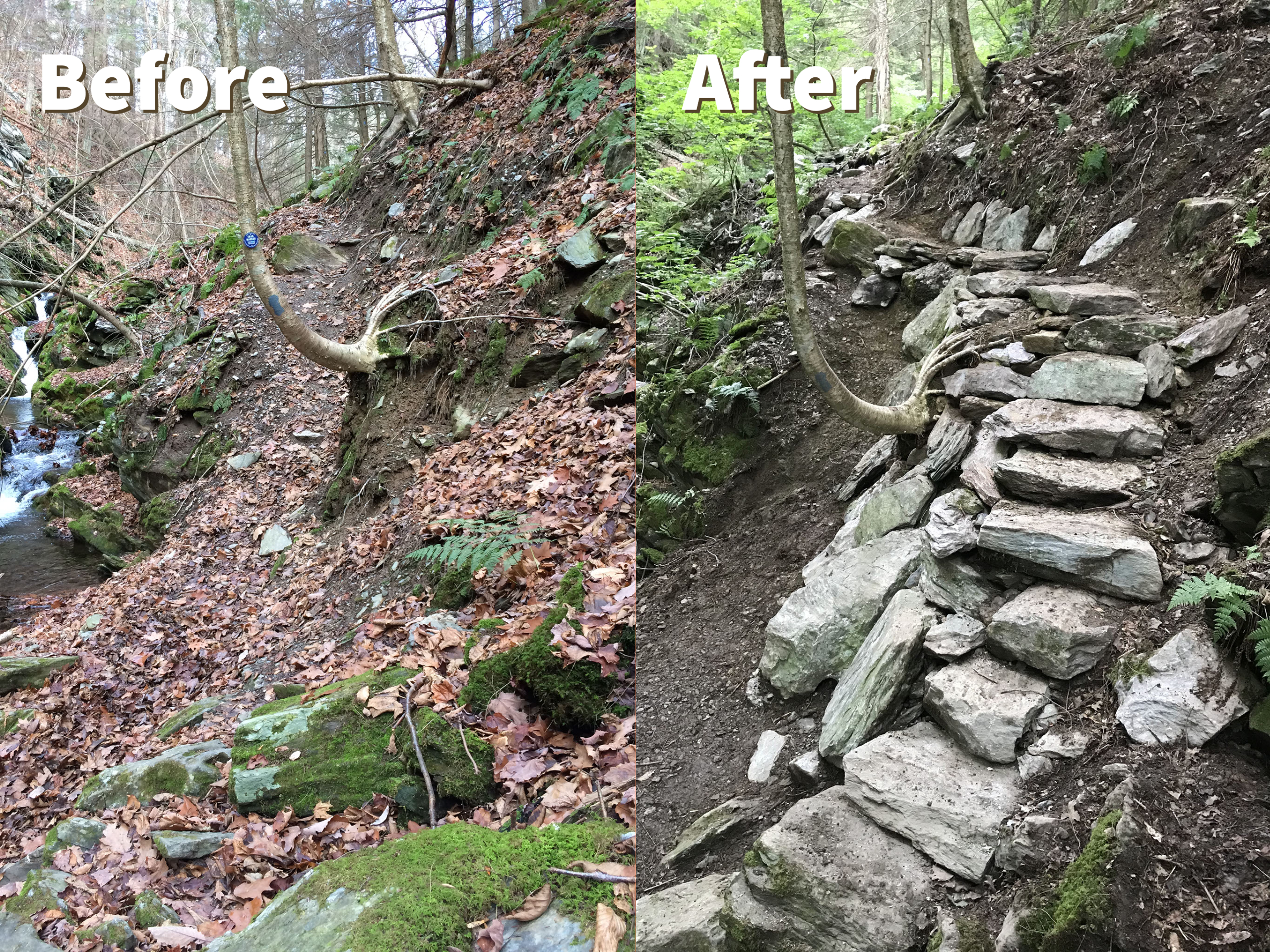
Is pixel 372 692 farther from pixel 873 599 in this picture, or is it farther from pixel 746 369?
pixel 746 369

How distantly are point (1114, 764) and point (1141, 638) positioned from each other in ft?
2.02

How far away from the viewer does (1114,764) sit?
2150mm

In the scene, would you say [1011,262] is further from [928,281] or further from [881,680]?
[881,680]

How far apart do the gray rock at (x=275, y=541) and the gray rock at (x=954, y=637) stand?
6.02 meters

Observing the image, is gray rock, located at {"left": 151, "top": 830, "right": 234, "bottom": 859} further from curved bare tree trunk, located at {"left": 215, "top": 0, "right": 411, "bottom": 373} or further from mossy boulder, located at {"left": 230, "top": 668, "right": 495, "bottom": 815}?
curved bare tree trunk, located at {"left": 215, "top": 0, "right": 411, "bottom": 373}

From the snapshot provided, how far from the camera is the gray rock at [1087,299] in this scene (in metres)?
4.56

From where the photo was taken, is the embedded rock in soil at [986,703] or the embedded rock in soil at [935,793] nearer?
the embedded rock in soil at [935,793]

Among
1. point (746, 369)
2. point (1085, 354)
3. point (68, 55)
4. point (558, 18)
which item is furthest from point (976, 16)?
point (68, 55)

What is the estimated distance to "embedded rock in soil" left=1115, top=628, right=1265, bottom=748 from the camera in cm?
211

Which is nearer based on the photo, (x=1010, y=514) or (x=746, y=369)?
(x=1010, y=514)

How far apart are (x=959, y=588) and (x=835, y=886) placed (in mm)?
1754

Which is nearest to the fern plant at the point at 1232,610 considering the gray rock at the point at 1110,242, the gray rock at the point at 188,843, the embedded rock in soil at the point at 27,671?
the gray rock at the point at 188,843

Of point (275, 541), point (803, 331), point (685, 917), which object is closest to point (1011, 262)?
point (803, 331)

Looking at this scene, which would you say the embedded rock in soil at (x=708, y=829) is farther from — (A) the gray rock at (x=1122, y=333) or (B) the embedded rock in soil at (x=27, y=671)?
(B) the embedded rock in soil at (x=27, y=671)
